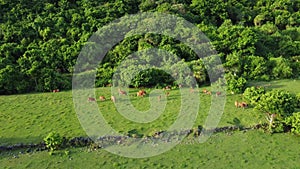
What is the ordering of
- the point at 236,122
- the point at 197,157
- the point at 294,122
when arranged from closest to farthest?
the point at 197,157, the point at 294,122, the point at 236,122

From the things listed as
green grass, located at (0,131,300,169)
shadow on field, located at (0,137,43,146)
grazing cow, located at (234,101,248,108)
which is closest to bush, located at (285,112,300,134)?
green grass, located at (0,131,300,169)

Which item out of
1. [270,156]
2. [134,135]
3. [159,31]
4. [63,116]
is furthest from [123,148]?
[159,31]

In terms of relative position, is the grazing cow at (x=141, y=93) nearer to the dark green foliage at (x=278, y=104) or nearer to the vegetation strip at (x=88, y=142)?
the vegetation strip at (x=88, y=142)

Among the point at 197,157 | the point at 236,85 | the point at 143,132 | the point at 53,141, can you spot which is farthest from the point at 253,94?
the point at 53,141

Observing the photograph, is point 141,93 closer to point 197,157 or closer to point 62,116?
point 62,116

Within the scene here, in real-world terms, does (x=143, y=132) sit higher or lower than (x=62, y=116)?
lower

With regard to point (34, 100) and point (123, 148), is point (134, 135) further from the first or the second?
point (34, 100)

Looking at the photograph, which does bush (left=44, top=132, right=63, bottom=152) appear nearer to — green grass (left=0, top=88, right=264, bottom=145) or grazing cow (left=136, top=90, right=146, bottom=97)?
green grass (left=0, top=88, right=264, bottom=145)
